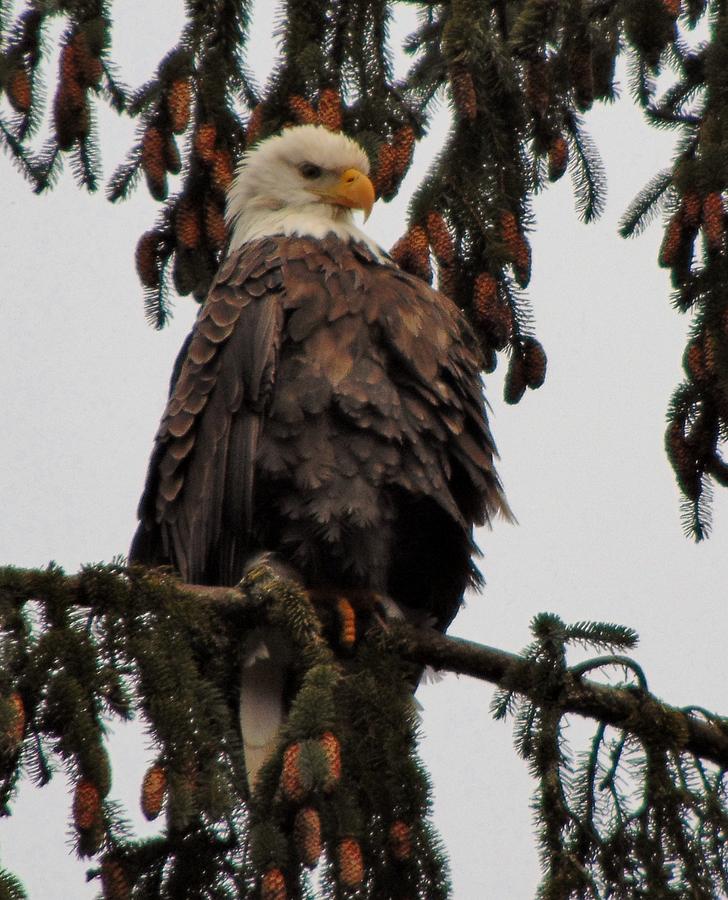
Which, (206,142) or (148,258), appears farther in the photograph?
(148,258)

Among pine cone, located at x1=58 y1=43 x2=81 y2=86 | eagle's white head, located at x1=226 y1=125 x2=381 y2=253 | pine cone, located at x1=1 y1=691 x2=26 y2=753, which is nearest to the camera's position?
pine cone, located at x1=1 y1=691 x2=26 y2=753

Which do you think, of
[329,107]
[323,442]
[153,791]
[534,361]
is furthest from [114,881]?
[329,107]

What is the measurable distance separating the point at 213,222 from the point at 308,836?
2246 millimetres

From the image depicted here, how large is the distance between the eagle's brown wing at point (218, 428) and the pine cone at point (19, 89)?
790 millimetres

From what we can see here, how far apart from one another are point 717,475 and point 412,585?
99cm

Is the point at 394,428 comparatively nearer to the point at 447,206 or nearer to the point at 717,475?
the point at 447,206

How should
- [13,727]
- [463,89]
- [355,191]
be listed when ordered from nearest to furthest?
[13,727] → [463,89] → [355,191]

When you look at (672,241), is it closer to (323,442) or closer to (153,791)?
(323,442)

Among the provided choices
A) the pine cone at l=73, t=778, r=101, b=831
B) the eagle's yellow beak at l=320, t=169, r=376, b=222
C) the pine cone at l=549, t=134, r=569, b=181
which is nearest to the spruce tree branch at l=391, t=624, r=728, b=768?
the pine cone at l=73, t=778, r=101, b=831

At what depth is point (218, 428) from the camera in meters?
3.92

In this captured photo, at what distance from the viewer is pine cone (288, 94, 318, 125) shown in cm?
390

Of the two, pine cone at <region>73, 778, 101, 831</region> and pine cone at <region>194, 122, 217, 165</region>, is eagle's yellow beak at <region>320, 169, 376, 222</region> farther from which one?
pine cone at <region>73, 778, 101, 831</region>

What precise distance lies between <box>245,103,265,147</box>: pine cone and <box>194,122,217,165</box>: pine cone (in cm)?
11

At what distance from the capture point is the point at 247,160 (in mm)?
4578
